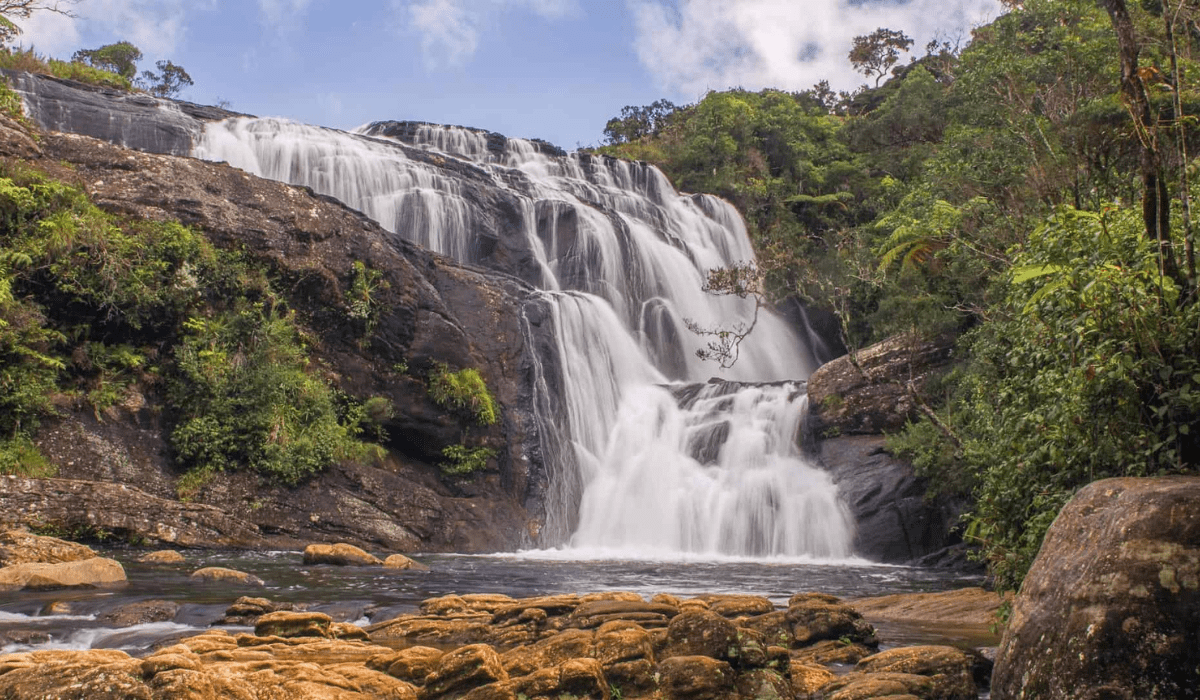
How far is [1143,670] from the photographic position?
14.4 ft

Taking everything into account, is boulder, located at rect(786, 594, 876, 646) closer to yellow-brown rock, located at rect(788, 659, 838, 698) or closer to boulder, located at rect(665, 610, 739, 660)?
yellow-brown rock, located at rect(788, 659, 838, 698)

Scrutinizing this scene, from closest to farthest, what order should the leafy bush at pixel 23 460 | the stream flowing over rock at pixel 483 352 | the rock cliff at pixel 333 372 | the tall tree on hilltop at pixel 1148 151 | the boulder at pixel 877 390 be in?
the tall tree on hilltop at pixel 1148 151, the leafy bush at pixel 23 460, the rock cliff at pixel 333 372, the stream flowing over rock at pixel 483 352, the boulder at pixel 877 390

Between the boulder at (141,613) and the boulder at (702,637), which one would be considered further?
the boulder at (141,613)

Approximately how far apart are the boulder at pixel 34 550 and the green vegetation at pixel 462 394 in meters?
9.10

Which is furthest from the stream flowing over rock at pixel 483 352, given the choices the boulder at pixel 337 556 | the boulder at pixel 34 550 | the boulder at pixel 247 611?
the boulder at pixel 247 611

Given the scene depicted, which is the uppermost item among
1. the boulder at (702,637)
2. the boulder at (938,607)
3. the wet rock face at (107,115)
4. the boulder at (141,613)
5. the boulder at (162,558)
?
the wet rock face at (107,115)

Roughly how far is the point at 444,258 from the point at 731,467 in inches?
374

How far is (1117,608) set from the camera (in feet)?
14.9

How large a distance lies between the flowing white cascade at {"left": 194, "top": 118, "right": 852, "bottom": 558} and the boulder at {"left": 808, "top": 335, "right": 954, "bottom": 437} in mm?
1039

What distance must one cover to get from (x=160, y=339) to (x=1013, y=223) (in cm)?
1630

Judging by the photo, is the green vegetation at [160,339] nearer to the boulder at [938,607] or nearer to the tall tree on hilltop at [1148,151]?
the boulder at [938,607]

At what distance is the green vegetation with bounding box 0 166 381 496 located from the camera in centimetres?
1563

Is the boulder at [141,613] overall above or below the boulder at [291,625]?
below

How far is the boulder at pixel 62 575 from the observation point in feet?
31.9
